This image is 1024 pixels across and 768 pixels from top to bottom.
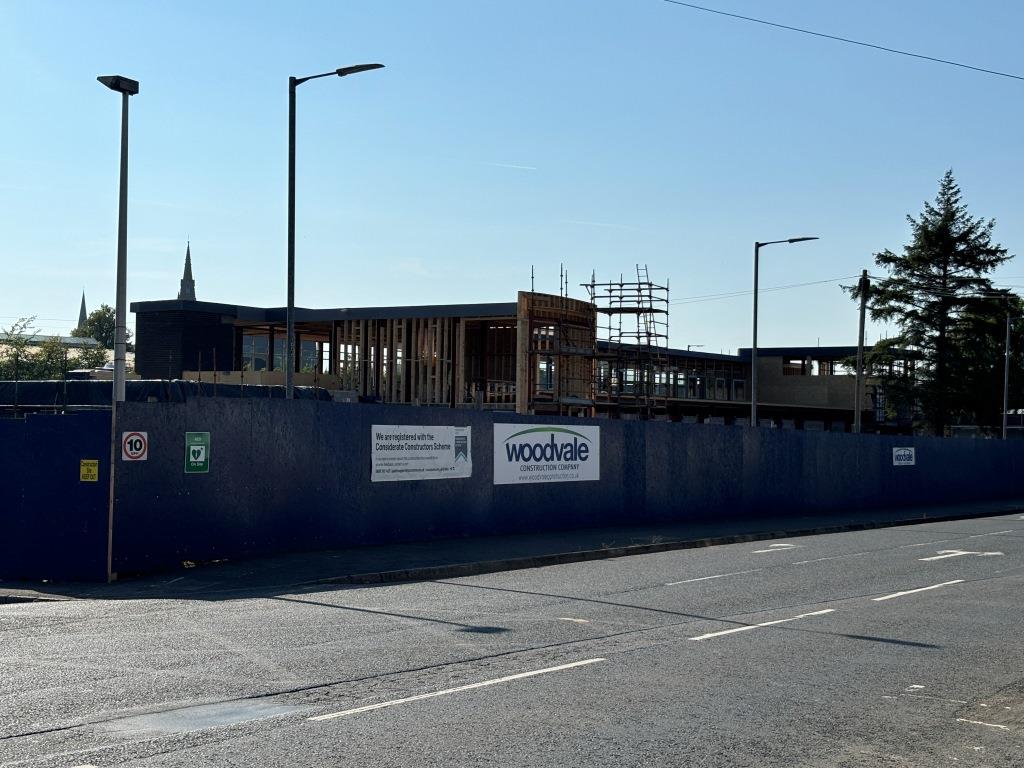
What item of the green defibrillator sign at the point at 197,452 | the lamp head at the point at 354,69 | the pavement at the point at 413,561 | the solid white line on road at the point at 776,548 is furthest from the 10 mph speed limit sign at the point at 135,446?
the solid white line on road at the point at 776,548

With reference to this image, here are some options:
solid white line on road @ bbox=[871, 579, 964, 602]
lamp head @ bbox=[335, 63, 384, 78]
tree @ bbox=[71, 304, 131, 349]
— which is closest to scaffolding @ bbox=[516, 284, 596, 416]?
lamp head @ bbox=[335, 63, 384, 78]

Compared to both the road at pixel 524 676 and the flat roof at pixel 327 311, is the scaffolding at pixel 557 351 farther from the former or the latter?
the road at pixel 524 676

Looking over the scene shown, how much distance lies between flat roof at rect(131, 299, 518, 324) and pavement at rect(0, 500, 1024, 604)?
14934mm

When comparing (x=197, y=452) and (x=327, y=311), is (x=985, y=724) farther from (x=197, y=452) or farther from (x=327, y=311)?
(x=327, y=311)

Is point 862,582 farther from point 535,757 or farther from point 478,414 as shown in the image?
point 535,757

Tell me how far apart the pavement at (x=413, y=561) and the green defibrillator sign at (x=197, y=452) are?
55.5 inches

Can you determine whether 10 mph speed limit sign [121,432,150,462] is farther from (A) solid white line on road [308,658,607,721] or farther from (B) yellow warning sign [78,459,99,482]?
(A) solid white line on road [308,658,607,721]

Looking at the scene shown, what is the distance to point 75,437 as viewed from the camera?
16625 millimetres

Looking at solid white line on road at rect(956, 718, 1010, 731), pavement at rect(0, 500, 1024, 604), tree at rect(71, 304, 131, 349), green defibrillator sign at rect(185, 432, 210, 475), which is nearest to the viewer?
solid white line on road at rect(956, 718, 1010, 731)

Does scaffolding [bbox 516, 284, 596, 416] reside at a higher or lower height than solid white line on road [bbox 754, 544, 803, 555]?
higher

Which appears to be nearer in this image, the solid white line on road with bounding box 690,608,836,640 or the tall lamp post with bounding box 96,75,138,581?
the solid white line on road with bounding box 690,608,836,640

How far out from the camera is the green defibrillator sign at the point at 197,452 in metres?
17.8

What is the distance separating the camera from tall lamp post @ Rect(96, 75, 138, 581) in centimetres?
1647

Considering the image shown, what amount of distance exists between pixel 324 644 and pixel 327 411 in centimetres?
958
